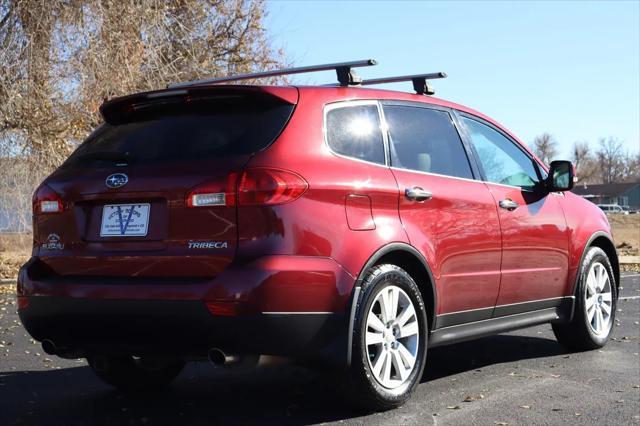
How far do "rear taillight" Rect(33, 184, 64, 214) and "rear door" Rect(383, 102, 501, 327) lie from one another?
1909mm

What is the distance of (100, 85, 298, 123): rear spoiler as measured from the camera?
473 centimetres

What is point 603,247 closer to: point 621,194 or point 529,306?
point 529,306

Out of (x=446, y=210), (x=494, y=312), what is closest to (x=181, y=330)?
(x=446, y=210)

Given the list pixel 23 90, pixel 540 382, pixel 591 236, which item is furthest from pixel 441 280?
pixel 23 90

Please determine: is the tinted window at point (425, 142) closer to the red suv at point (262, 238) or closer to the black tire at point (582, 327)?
the red suv at point (262, 238)

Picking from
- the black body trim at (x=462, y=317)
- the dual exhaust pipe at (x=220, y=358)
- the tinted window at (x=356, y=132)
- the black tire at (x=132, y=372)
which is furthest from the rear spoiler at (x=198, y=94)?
the black body trim at (x=462, y=317)

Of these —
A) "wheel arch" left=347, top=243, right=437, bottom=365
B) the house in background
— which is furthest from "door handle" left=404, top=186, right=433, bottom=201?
the house in background

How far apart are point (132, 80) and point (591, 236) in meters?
10.9

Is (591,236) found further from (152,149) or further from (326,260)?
(152,149)

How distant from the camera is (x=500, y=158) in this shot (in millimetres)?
6453

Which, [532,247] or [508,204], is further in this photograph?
[532,247]

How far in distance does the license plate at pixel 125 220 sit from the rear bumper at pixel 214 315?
0.81 feet

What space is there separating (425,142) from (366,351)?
1.57 m

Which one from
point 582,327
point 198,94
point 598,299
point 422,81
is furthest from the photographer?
point 598,299
